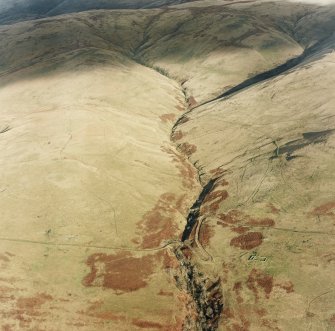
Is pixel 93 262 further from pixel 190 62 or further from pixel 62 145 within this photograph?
pixel 190 62

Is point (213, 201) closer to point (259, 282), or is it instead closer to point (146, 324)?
point (259, 282)

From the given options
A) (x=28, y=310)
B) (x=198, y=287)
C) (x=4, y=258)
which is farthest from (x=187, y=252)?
(x=4, y=258)

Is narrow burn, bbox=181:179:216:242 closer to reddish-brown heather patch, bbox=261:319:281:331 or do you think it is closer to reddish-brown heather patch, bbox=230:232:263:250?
reddish-brown heather patch, bbox=230:232:263:250

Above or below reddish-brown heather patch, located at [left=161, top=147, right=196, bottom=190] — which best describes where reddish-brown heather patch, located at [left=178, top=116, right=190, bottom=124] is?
below

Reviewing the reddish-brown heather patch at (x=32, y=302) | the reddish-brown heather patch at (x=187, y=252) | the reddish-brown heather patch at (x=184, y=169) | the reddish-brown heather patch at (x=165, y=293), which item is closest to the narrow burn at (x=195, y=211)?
the reddish-brown heather patch at (x=187, y=252)

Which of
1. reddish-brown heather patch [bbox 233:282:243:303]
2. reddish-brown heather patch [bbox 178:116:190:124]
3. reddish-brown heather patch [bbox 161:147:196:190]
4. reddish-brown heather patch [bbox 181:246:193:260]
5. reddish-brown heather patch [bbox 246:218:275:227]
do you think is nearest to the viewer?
reddish-brown heather patch [bbox 233:282:243:303]

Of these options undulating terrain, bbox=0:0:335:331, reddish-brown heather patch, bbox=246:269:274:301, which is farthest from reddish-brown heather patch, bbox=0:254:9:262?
reddish-brown heather patch, bbox=246:269:274:301

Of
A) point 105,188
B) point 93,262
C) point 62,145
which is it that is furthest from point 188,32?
point 93,262
